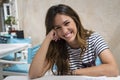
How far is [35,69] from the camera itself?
1433mm

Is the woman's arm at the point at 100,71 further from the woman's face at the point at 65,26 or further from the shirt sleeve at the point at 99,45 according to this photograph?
the woman's face at the point at 65,26

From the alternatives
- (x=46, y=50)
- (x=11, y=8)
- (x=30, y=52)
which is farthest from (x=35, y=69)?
(x=11, y=8)

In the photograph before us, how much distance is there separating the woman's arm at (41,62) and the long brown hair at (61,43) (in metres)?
0.04

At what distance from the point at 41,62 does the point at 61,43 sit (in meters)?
0.22

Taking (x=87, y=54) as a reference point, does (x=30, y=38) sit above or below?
below

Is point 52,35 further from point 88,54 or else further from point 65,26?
point 88,54

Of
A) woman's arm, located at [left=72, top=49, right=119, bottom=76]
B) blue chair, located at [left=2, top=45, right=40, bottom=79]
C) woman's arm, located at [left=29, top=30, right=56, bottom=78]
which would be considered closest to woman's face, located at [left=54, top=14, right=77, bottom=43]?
woman's arm, located at [left=29, top=30, right=56, bottom=78]

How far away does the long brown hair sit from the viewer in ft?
4.76

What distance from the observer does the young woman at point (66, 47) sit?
4.61 ft

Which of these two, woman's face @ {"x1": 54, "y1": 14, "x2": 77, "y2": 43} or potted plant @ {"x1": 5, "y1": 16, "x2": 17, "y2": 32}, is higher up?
woman's face @ {"x1": 54, "y1": 14, "x2": 77, "y2": 43}

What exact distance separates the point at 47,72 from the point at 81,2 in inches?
73.2

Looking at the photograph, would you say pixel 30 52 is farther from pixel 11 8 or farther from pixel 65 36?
pixel 11 8

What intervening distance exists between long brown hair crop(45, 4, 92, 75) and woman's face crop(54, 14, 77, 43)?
0.11ft

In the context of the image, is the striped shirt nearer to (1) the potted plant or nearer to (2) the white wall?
(2) the white wall
